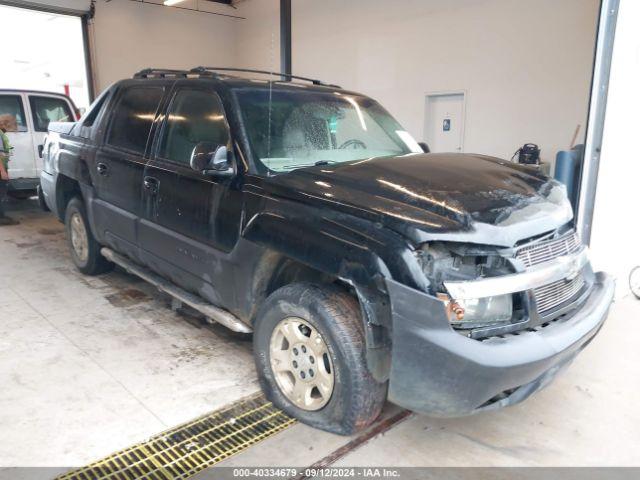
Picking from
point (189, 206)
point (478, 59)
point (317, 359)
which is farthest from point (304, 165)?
point (478, 59)

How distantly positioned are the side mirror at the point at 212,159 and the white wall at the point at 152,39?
13632 millimetres

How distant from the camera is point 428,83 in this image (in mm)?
11523

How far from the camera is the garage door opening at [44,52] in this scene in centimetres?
1327

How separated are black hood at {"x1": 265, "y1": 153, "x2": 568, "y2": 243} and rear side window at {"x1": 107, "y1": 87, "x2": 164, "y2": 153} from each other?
5.11 feet

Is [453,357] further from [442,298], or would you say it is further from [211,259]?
[211,259]

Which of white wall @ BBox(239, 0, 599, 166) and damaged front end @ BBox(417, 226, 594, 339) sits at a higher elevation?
white wall @ BBox(239, 0, 599, 166)

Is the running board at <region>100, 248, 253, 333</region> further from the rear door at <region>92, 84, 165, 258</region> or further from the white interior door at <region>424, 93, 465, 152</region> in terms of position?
the white interior door at <region>424, 93, 465, 152</region>

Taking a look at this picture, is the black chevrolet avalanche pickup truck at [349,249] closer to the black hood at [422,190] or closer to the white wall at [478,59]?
the black hood at [422,190]

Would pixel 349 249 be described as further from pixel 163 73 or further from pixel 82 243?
pixel 82 243

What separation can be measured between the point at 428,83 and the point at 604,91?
25.4 feet

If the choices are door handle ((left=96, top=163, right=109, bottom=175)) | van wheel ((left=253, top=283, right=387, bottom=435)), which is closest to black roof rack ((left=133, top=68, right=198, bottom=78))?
door handle ((left=96, top=163, right=109, bottom=175))

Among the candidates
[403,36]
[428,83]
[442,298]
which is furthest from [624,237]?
[403,36]

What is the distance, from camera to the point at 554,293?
2340 mm

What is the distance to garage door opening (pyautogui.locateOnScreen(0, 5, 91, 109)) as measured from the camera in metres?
13.3
